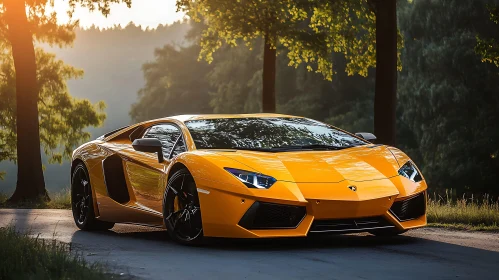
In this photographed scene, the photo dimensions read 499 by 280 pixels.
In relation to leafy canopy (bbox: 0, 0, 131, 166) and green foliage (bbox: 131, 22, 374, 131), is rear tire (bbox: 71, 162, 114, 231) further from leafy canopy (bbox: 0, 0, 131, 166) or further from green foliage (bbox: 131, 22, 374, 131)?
green foliage (bbox: 131, 22, 374, 131)

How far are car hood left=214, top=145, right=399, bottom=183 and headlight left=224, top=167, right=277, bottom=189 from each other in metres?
0.06

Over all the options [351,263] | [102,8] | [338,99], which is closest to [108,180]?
[351,263]

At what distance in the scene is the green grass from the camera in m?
6.38

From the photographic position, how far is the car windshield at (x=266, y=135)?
9430mm

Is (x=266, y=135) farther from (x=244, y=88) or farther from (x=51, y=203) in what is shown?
(x=244, y=88)

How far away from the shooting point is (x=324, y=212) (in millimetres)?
8305

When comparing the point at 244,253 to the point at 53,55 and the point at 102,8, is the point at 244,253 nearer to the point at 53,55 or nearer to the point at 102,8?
the point at 102,8

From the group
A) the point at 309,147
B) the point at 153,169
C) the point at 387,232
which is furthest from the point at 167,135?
the point at 387,232

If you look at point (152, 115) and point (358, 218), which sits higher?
point (358, 218)

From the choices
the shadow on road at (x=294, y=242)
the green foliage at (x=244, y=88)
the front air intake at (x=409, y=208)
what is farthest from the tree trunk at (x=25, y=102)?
the green foliage at (x=244, y=88)

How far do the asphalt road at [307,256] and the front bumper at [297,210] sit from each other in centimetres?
20

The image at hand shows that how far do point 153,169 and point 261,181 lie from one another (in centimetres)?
182

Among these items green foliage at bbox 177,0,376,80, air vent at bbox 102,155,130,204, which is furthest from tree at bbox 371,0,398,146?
air vent at bbox 102,155,130,204

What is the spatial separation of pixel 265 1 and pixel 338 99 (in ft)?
77.9
